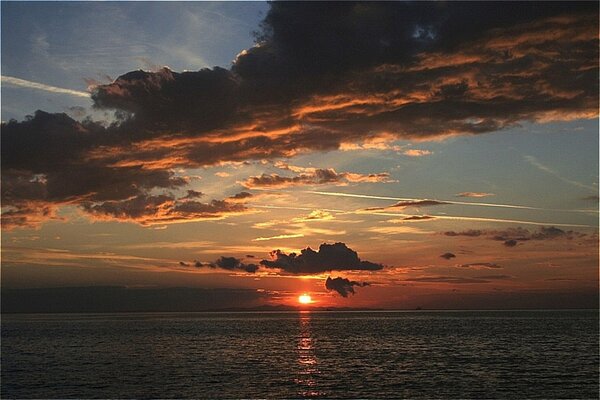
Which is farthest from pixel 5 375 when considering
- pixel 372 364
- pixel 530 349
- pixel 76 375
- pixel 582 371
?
pixel 530 349

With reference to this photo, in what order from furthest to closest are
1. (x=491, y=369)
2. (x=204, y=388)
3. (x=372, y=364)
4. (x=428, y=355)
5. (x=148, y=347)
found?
(x=148, y=347) < (x=428, y=355) < (x=372, y=364) < (x=491, y=369) < (x=204, y=388)

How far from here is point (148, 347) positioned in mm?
129625

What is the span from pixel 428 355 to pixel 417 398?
45656 millimetres

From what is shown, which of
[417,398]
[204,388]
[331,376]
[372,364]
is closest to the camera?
[417,398]

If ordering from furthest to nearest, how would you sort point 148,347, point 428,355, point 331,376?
1. point 148,347
2. point 428,355
3. point 331,376

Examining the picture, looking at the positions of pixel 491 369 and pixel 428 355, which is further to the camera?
pixel 428 355

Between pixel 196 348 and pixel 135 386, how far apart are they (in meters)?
54.6

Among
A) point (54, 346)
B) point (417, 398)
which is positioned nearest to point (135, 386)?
point (417, 398)

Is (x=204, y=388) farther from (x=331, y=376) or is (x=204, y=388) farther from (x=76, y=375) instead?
(x=76, y=375)

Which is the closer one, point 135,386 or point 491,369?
point 135,386

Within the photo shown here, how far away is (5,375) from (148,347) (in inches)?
A: 1919

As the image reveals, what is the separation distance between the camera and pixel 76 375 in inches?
3189

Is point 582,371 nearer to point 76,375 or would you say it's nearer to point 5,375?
point 76,375

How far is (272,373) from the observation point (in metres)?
80.8
